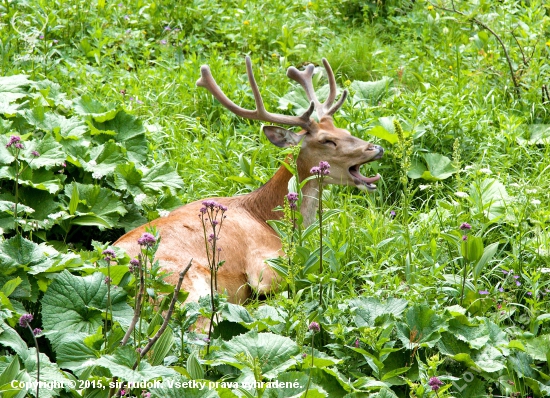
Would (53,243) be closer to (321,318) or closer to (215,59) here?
(321,318)

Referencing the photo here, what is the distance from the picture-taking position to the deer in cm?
523

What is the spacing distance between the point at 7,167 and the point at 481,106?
397 cm

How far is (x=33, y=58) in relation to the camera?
7.12 metres

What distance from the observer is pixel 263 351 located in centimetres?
343

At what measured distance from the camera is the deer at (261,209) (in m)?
5.23

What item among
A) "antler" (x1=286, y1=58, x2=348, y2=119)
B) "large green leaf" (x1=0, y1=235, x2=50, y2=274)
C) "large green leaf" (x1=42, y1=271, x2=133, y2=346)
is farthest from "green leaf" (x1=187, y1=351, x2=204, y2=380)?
"antler" (x1=286, y1=58, x2=348, y2=119)

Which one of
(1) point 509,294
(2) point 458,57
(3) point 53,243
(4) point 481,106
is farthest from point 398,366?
(2) point 458,57

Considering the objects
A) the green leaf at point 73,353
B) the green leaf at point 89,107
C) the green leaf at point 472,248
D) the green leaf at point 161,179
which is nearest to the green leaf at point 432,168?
the green leaf at point 161,179

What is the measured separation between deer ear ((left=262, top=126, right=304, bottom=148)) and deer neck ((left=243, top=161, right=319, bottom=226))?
0.23 meters

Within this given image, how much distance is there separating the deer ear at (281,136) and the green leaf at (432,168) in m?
0.95

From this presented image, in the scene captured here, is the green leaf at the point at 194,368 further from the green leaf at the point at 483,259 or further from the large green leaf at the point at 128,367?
the green leaf at the point at 483,259

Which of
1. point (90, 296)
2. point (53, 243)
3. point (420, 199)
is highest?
point (90, 296)

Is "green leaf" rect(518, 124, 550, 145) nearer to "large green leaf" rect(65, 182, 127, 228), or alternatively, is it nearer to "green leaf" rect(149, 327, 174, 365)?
A: "large green leaf" rect(65, 182, 127, 228)

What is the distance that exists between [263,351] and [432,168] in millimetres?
3218
